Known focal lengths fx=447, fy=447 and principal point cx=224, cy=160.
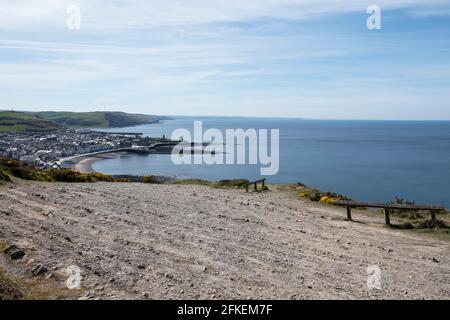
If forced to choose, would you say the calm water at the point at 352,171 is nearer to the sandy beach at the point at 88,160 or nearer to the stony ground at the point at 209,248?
the sandy beach at the point at 88,160

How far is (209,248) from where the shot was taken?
1574 cm

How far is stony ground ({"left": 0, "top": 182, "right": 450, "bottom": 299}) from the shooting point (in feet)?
40.4

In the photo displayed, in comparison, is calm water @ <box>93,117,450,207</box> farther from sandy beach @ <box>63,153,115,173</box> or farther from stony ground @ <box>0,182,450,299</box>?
stony ground @ <box>0,182,450,299</box>

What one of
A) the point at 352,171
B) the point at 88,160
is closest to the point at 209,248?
the point at 352,171

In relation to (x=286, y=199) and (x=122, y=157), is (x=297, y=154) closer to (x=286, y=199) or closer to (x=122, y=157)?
(x=122, y=157)

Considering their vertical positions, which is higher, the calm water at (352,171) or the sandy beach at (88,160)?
the sandy beach at (88,160)

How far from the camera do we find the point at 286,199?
29922 mm

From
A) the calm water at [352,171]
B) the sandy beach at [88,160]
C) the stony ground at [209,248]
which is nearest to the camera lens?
the stony ground at [209,248]

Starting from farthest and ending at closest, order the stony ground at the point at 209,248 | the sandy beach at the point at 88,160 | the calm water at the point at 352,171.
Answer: the sandy beach at the point at 88,160
the calm water at the point at 352,171
the stony ground at the point at 209,248

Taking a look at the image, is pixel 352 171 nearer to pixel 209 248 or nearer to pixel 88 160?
pixel 88 160

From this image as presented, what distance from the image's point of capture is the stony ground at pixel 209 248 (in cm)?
1230

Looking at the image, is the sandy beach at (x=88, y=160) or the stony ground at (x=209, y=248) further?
the sandy beach at (x=88, y=160)

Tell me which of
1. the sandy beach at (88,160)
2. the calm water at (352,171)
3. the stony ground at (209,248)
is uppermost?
the stony ground at (209,248)

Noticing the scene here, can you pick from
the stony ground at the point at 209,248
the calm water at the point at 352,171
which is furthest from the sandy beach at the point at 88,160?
the stony ground at the point at 209,248
